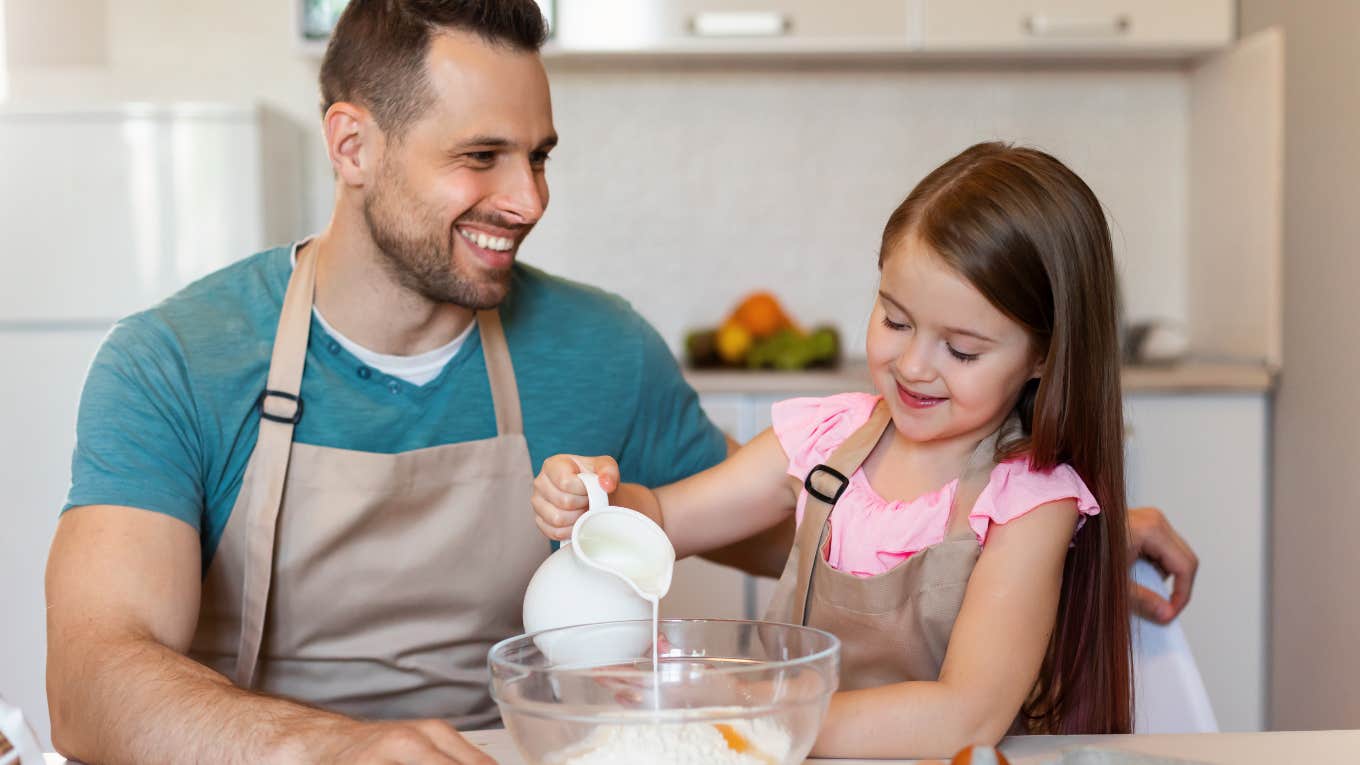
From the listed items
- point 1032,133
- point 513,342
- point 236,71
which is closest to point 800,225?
point 1032,133

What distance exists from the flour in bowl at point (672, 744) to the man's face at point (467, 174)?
30.3 inches

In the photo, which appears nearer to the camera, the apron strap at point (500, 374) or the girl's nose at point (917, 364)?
the girl's nose at point (917, 364)

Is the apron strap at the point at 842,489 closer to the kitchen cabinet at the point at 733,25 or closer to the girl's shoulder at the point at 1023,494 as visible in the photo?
the girl's shoulder at the point at 1023,494

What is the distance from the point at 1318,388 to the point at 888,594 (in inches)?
63.2

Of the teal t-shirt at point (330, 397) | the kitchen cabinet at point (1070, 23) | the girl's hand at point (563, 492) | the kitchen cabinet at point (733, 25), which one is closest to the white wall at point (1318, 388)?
the kitchen cabinet at point (1070, 23)

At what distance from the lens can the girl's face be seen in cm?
106

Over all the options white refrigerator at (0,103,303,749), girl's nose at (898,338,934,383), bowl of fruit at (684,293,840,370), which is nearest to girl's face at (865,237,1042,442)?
girl's nose at (898,338,934,383)

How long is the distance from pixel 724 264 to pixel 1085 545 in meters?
2.07

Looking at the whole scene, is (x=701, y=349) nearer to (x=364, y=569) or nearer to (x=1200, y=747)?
(x=364, y=569)

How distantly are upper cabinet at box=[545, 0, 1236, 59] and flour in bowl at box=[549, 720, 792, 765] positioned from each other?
220cm

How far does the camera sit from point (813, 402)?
133 cm

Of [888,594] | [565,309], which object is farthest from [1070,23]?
[888,594]

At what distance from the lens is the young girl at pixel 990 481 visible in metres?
1.04

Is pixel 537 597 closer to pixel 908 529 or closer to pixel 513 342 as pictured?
pixel 908 529
